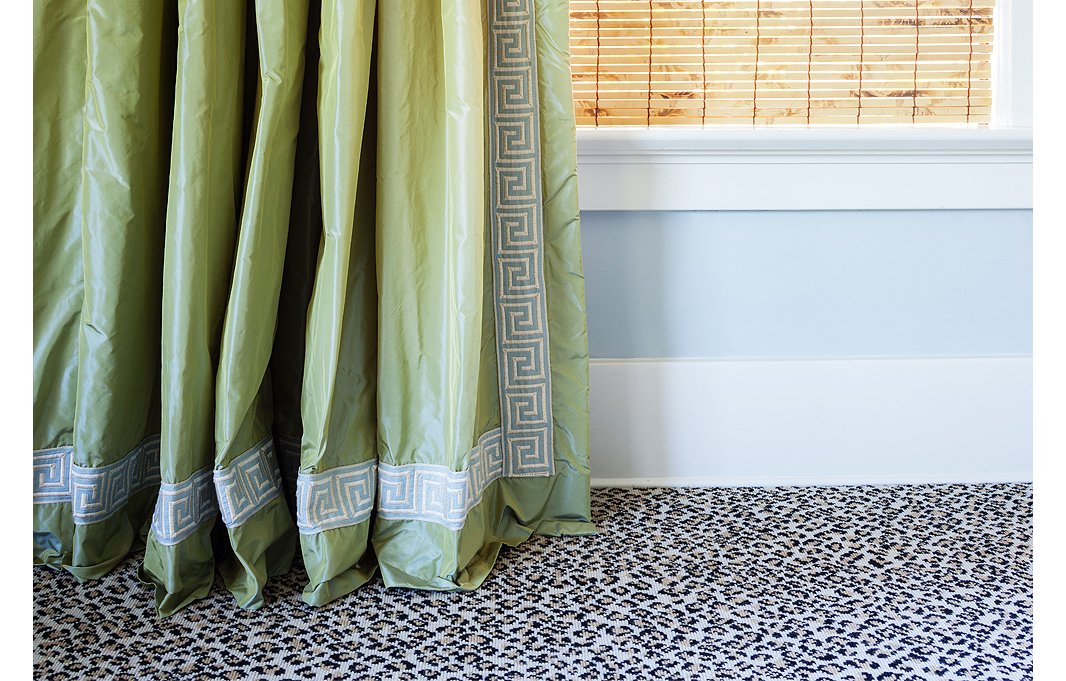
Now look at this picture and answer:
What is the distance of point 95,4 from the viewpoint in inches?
37.4

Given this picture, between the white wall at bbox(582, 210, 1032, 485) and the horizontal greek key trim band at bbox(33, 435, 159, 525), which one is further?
the white wall at bbox(582, 210, 1032, 485)

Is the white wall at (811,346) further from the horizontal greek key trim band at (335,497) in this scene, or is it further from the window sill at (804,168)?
the horizontal greek key trim band at (335,497)

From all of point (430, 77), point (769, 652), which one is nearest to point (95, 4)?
point (430, 77)

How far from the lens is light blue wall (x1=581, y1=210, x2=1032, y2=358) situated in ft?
4.66

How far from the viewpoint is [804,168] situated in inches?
54.8

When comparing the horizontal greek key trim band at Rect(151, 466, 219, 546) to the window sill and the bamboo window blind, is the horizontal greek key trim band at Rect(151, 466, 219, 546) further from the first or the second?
the bamboo window blind

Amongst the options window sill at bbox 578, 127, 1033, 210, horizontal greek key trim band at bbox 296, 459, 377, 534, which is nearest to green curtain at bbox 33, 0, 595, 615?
horizontal greek key trim band at bbox 296, 459, 377, 534

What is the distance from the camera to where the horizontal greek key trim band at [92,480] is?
1.06 metres

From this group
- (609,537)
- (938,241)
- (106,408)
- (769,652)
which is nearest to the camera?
(769,652)

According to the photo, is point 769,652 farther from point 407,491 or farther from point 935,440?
point 935,440

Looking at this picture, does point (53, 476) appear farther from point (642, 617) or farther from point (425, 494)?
point (642, 617)

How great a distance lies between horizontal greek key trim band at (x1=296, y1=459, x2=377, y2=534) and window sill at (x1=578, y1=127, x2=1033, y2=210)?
59cm

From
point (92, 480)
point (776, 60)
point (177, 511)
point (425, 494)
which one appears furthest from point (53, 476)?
point (776, 60)

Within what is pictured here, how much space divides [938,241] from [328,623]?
3.83 feet
